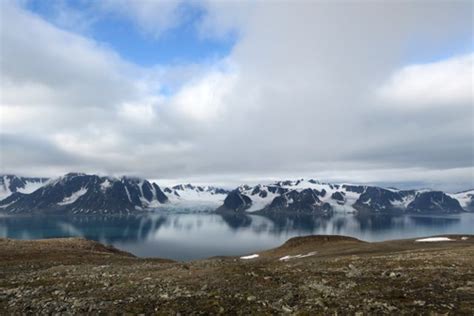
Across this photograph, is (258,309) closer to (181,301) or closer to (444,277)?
(181,301)

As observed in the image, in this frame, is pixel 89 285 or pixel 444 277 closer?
pixel 444 277

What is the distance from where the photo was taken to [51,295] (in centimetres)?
1947

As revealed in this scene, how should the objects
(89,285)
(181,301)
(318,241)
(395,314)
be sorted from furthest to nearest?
(318,241) → (89,285) → (181,301) → (395,314)

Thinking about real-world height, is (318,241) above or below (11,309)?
below

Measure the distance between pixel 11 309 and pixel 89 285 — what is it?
4456 mm

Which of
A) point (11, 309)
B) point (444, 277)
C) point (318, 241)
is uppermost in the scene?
point (444, 277)

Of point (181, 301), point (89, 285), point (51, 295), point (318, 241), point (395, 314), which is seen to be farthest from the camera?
point (318, 241)

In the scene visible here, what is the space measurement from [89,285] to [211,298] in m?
8.19

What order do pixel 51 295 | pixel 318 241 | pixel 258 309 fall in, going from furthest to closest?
pixel 318 241, pixel 51 295, pixel 258 309

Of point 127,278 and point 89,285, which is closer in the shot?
point 89,285

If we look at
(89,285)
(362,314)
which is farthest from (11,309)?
(362,314)

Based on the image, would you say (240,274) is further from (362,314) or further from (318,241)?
(318,241)

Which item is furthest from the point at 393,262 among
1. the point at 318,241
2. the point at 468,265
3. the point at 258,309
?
the point at 318,241

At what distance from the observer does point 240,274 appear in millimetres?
21688
